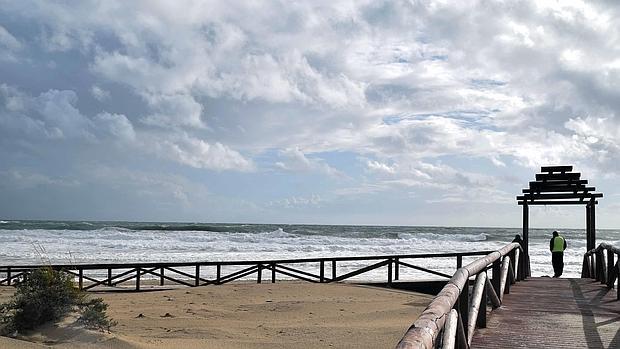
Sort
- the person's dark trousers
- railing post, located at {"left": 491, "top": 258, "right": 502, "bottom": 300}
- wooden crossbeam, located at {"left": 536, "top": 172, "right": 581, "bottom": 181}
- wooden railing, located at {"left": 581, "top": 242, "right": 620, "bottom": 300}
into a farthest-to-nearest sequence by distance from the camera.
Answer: the person's dark trousers < wooden crossbeam, located at {"left": 536, "top": 172, "right": 581, "bottom": 181} < wooden railing, located at {"left": 581, "top": 242, "right": 620, "bottom": 300} < railing post, located at {"left": 491, "top": 258, "right": 502, "bottom": 300}

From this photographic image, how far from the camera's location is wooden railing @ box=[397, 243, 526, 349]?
2976mm

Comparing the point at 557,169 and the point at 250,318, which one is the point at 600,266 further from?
the point at 250,318

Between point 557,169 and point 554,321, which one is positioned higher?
point 557,169

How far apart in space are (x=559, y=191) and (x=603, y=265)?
3.42 metres

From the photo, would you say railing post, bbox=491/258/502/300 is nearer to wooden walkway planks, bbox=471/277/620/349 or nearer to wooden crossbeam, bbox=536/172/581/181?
wooden walkway planks, bbox=471/277/620/349

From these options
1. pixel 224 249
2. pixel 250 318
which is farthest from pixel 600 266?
pixel 224 249

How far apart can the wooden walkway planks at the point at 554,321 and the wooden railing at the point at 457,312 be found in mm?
248

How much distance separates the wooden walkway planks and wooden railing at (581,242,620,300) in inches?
11.3

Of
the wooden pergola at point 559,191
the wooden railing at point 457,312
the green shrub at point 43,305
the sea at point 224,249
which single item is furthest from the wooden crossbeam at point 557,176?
the green shrub at point 43,305

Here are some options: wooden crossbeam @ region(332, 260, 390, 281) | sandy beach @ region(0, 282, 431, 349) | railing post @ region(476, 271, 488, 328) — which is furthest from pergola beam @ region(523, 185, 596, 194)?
railing post @ region(476, 271, 488, 328)

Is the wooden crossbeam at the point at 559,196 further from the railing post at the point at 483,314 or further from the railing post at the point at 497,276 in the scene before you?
the railing post at the point at 483,314

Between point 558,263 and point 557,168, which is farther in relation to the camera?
point 558,263

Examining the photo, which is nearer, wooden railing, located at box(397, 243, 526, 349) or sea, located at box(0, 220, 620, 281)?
wooden railing, located at box(397, 243, 526, 349)

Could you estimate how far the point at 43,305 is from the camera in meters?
9.09
